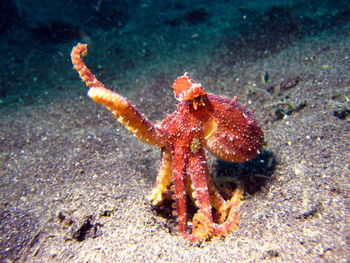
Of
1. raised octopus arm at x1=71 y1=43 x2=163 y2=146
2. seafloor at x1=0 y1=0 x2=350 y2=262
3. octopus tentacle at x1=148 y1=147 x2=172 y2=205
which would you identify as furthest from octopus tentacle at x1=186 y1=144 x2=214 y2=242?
raised octopus arm at x1=71 y1=43 x2=163 y2=146

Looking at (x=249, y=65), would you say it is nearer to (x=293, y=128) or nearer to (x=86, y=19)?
(x=293, y=128)

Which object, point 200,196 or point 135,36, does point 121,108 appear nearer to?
point 200,196

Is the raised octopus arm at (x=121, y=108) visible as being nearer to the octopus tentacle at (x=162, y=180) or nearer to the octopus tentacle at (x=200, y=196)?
the octopus tentacle at (x=162, y=180)

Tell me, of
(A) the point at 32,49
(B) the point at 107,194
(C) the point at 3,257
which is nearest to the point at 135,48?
(A) the point at 32,49

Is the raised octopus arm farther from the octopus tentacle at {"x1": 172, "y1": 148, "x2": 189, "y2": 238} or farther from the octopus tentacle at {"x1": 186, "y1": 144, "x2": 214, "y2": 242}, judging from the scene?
the octopus tentacle at {"x1": 186, "y1": 144, "x2": 214, "y2": 242}

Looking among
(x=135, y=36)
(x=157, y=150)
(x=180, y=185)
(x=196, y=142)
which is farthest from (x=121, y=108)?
(x=135, y=36)

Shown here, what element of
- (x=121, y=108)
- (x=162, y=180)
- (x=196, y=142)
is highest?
(x=121, y=108)

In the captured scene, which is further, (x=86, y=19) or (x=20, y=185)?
(x=86, y=19)
